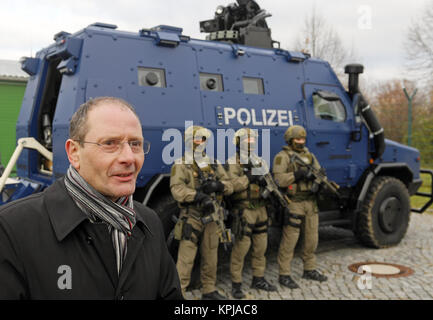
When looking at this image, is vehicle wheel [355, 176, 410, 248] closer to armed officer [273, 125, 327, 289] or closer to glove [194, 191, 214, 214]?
armed officer [273, 125, 327, 289]

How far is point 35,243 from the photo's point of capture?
52.7 inches

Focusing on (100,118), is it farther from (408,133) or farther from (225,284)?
(408,133)

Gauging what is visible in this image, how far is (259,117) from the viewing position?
548cm

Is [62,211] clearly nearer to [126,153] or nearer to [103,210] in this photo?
[103,210]

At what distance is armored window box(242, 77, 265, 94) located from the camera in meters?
5.53

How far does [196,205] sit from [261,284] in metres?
1.30

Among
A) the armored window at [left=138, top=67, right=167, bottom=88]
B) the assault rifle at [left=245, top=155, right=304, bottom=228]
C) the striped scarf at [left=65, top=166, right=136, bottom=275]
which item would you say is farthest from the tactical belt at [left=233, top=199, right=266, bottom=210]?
the striped scarf at [left=65, top=166, right=136, bottom=275]

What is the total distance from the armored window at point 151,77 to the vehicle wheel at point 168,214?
1.28 m

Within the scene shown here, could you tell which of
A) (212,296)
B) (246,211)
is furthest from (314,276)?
(212,296)

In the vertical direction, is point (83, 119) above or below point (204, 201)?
above

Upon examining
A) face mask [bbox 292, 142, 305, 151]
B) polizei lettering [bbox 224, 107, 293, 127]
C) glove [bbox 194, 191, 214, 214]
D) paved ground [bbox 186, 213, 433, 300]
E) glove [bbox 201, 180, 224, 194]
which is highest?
polizei lettering [bbox 224, 107, 293, 127]

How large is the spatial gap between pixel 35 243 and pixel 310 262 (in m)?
4.53

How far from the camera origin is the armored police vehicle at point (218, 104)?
4566 millimetres

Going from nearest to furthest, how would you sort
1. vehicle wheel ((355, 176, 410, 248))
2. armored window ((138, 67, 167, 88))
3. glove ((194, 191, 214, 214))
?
glove ((194, 191, 214, 214)) < armored window ((138, 67, 167, 88)) < vehicle wheel ((355, 176, 410, 248))
